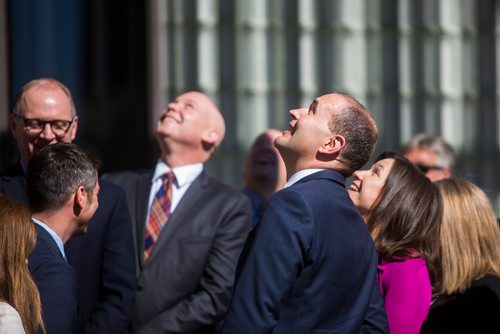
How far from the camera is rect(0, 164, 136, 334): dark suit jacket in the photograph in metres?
4.53

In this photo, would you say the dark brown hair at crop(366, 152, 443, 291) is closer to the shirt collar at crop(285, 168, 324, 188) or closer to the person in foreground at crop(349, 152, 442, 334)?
the person in foreground at crop(349, 152, 442, 334)

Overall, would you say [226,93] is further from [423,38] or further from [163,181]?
[163,181]

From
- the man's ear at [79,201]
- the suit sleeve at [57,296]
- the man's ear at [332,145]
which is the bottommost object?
the suit sleeve at [57,296]

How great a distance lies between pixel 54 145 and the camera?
4062 mm

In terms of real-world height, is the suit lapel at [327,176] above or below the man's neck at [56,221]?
above

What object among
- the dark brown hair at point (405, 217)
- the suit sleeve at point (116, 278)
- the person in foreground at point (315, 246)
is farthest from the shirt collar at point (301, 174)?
the suit sleeve at point (116, 278)

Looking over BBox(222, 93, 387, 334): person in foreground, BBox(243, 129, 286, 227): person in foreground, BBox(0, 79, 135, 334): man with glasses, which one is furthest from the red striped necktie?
BBox(222, 93, 387, 334): person in foreground

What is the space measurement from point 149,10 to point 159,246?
3.34 metres

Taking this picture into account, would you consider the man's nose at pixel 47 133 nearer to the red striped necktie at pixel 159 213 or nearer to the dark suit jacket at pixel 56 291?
the red striped necktie at pixel 159 213

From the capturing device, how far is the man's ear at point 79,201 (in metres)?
3.96

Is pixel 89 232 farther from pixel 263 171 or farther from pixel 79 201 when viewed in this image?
pixel 263 171

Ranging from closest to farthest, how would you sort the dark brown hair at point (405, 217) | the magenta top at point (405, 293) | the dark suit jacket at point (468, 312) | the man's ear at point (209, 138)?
the magenta top at point (405, 293) < the dark brown hair at point (405, 217) < the dark suit jacket at point (468, 312) < the man's ear at point (209, 138)

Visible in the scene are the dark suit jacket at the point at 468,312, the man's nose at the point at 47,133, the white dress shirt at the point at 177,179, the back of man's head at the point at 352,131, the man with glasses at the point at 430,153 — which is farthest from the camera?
the man with glasses at the point at 430,153

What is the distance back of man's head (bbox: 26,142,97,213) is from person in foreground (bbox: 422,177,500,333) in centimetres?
150
